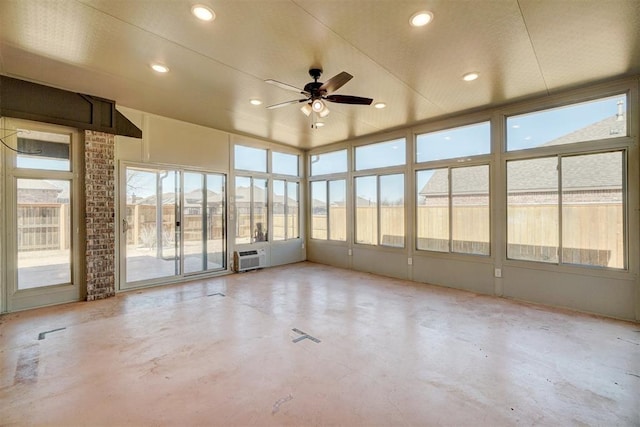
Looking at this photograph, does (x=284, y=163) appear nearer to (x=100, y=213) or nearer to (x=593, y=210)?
(x=100, y=213)

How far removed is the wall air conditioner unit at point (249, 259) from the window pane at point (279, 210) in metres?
0.68

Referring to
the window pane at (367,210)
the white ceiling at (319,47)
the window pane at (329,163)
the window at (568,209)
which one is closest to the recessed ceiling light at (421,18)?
the white ceiling at (319,47)

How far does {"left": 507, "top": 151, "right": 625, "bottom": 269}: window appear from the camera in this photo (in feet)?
12.4

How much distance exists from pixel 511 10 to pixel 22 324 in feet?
20.3

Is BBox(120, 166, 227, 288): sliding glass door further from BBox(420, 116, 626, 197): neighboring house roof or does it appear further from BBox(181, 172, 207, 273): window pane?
BBox(420, 116, 626, 197): neighboring house roof

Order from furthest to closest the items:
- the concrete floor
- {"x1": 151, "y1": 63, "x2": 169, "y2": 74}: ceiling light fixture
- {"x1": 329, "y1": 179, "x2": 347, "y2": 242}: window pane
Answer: {"x1": 329, "y1": 179, "x2": 347, "y2": 242}: window pane → {"x1": 151, "y1": 63, "x2": 169, "y2": 74}: ceiling light fixture → the concrete floor

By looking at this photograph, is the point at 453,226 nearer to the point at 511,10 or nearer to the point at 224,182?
the point at 511,10

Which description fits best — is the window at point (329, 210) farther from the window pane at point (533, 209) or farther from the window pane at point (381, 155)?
the window pane at point (533, 209)

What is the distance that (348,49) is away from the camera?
2.98 m

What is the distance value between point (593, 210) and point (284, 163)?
19.9 feet

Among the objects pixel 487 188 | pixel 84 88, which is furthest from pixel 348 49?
pixel 84 88

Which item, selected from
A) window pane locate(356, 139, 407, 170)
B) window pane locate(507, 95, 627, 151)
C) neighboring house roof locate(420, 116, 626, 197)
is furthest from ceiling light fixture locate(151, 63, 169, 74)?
window pane locate(507, 95, 627, 151)

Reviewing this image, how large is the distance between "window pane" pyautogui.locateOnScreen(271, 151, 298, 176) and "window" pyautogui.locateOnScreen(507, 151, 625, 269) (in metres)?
4.95

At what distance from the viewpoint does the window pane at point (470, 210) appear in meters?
4.85
